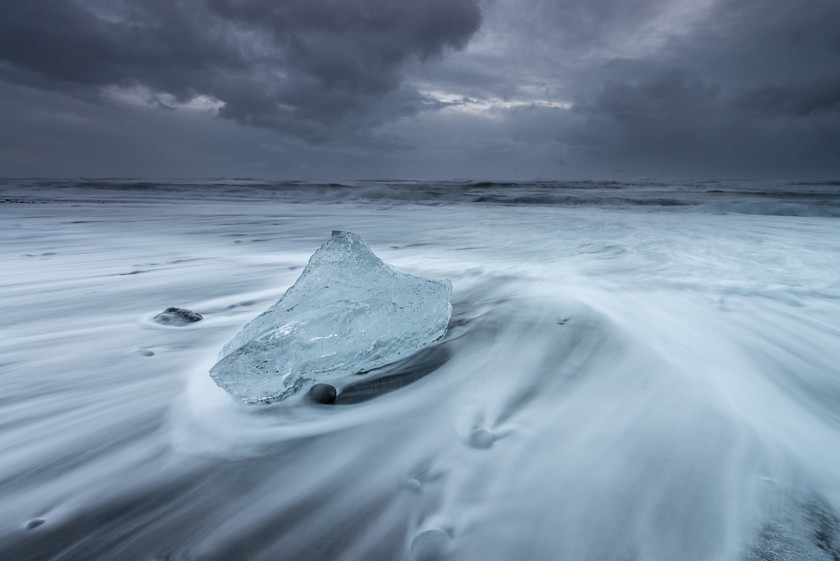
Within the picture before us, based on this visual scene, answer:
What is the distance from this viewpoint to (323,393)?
48.0 inches

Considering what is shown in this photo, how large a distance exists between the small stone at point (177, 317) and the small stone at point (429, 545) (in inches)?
59.0

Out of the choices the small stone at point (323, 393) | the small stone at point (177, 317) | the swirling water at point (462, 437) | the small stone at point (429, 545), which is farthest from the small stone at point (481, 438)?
the small stone at point (177, 317)

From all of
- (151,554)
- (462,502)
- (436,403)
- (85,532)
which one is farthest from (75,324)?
(462,502)

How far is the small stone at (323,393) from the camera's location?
1211 millimetres

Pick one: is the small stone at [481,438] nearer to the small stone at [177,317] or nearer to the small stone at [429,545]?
the small stone at [429,545]

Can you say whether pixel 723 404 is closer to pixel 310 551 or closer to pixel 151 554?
pixel 310 551

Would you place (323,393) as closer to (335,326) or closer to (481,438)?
(335,326)

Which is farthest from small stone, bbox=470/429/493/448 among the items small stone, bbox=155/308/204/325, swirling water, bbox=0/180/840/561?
small stone, bbox=155/308/204/325

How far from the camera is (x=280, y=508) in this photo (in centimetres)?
84

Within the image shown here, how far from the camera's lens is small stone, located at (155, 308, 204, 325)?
71.8 inches

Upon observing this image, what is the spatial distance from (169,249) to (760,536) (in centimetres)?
428

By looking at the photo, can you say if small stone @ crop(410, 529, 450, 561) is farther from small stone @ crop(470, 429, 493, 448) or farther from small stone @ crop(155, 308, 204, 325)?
small stone @ crop(155, 308, 204, 325)

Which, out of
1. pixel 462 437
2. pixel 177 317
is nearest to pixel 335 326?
pixel 462 437

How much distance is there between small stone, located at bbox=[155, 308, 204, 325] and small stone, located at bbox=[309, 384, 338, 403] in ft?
3.03
